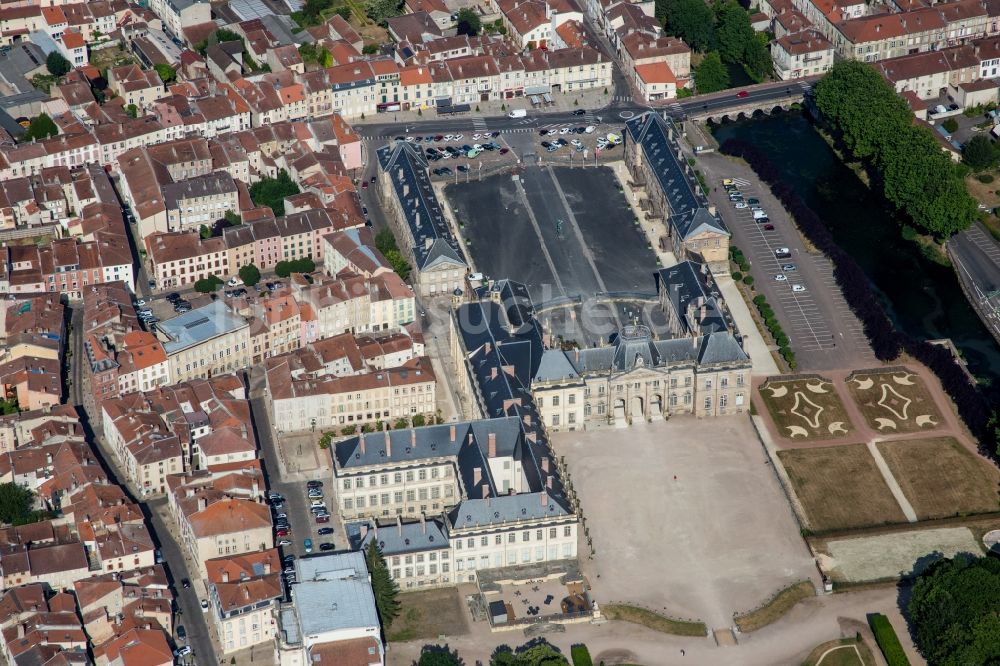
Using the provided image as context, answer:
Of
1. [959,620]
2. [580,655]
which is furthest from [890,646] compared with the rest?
[580,655]

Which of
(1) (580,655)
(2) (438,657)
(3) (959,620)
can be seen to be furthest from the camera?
(1) (580,655)

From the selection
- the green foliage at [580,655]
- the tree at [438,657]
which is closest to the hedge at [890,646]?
the green foliage at [580,655]

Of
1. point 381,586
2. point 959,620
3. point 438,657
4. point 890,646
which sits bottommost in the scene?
point 959,620

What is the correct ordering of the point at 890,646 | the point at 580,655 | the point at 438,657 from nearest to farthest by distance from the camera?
the point at 438,657 → the point at 580,655 → the point at 890,646

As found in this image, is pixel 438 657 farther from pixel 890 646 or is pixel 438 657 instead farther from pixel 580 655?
pixel 890 646

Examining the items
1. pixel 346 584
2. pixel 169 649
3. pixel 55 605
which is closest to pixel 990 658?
pixel 346 584

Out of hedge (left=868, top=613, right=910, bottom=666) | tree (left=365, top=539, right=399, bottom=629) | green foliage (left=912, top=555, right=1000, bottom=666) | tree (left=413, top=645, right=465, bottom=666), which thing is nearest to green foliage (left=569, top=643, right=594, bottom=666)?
tree (left=413, top=645, right=465, bottom=666)

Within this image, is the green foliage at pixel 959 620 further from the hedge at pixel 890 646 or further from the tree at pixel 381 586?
the tree at pixel 381 586

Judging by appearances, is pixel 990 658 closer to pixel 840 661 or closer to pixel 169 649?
pixel 840 661
